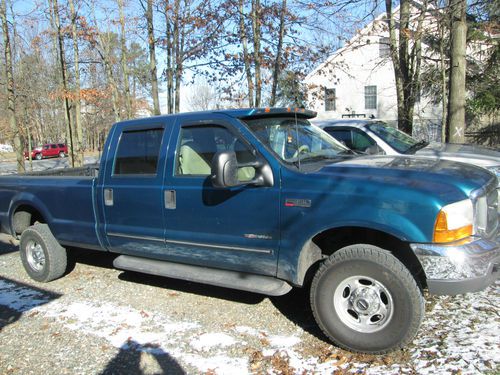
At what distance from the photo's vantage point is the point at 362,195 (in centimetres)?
325

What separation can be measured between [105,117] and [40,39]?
3669cm

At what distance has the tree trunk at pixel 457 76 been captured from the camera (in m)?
8.91

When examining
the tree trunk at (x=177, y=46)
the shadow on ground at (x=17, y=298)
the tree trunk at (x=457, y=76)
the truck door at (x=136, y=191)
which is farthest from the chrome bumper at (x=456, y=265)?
the tree trunk at (x=177, y=46)

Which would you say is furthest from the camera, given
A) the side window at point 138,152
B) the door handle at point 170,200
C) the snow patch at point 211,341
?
the side window at point 138,152

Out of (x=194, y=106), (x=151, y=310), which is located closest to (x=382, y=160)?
(x=151, y=310)

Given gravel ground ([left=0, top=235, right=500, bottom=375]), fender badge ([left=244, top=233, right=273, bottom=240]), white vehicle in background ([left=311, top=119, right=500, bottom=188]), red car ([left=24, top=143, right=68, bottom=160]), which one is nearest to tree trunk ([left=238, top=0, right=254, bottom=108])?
white vehicle in background ([left=311, top=119, right=500, bottom=188])

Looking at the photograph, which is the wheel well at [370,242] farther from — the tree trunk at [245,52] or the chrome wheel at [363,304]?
the tree trunk at [245,52]

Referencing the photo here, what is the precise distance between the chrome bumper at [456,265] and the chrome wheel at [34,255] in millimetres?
A: 4567

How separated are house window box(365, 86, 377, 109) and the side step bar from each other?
25946mm

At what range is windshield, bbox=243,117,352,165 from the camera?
12.8ft

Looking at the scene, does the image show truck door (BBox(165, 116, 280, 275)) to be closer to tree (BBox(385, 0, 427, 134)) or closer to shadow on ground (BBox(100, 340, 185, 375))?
shadow on ground (BBox(100, 340, 185, 375))

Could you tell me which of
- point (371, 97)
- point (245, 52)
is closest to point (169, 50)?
point (245, 52)

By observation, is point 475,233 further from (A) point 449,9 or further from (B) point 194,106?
(B) point 194,106

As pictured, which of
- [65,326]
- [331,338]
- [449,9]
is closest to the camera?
[331,338]
